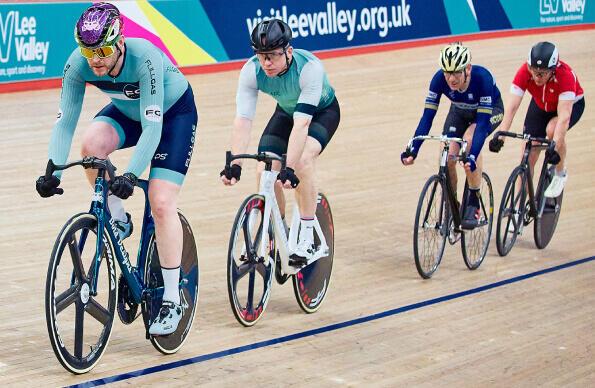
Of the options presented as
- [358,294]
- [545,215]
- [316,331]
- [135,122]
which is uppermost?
[135,122]

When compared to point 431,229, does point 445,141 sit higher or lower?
higher

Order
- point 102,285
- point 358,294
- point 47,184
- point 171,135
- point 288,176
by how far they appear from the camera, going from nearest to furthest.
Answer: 1. point 47,184
2. point 171,135
3. point 288,176
4. point 102,285
5. point 358,294

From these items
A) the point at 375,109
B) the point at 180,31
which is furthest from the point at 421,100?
the point at 180,31

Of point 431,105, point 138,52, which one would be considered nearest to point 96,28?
point 138,52

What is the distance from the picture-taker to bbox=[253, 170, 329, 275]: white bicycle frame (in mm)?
4897

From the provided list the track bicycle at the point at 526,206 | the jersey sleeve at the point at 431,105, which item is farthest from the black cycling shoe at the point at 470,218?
the jersey sleeve at the point at 431,105

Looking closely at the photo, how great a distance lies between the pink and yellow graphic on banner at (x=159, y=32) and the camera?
1217 cm

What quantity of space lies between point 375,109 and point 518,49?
5.40 m

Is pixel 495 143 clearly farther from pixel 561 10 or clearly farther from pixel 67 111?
pixel 561 10

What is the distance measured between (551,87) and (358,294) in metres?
1.97

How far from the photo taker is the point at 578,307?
5.66 m

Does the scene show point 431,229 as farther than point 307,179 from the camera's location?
Yes

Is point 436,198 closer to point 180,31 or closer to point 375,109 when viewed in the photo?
point 375,109

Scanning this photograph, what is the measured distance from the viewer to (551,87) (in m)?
6.81
